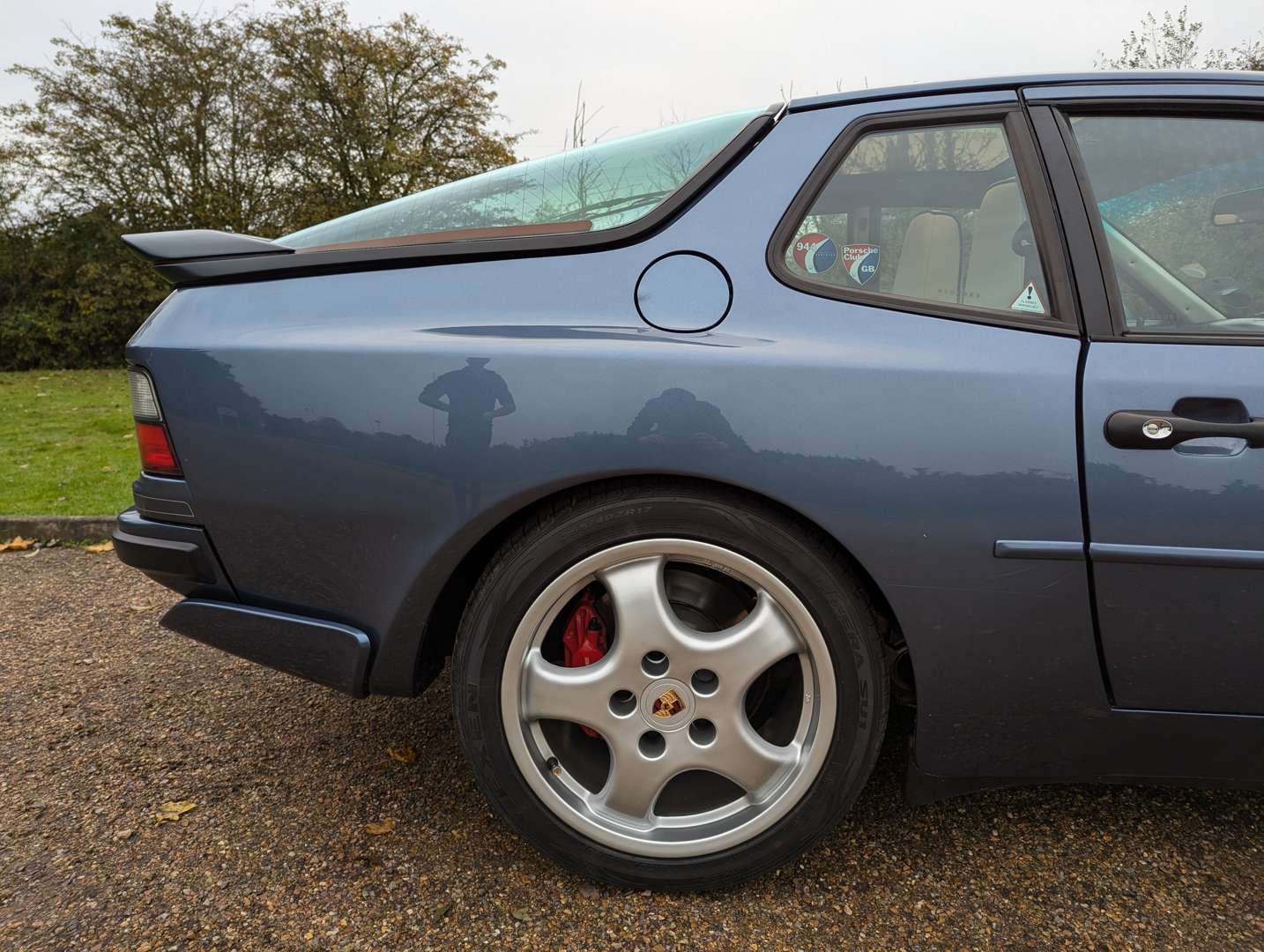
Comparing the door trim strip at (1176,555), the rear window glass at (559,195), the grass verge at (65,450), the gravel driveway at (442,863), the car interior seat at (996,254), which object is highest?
the rear window glass at (559,195)

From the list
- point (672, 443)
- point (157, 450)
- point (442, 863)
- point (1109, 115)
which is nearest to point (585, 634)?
point (672, 443)

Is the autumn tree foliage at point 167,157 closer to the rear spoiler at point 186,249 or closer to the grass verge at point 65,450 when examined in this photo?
the grass verge at point 65,450

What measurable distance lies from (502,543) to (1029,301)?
1089 mm

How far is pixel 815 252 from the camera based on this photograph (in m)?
1.66

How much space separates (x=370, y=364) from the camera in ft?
5.50

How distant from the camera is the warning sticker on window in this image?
1.60m

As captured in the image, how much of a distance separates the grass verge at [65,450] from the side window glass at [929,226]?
4.36 metres

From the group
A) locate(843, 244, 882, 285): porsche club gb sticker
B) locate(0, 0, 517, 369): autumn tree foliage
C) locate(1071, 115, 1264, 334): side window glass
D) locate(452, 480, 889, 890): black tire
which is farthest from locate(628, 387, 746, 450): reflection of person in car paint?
locate(0, 0, 517, 369): autumn tree foliage

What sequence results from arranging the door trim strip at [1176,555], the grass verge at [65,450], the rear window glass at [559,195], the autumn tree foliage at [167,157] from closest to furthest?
1. the door trim strip at [1176,555]
2. the rear window glass at [559,195]
3. the grass verge at [65,450]
4. the autumn tree foliage at [167,157]

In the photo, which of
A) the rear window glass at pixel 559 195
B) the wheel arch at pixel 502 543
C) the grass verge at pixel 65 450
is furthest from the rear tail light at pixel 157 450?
the grass verge at pixel 65 450

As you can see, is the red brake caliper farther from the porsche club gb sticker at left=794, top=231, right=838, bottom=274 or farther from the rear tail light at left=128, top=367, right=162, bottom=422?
the rear tail light at left=128, top=367, right=162, bottom=422

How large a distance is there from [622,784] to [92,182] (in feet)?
51.1

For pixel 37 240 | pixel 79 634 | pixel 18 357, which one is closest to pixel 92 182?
pixel 37 240

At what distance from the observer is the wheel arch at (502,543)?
5.39 feet
